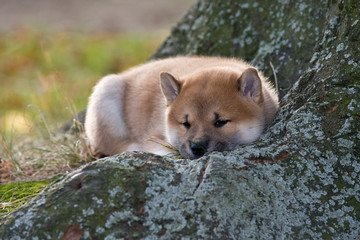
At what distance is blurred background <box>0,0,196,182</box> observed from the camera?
5.79 m

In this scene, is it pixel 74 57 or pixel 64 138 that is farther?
pixel 74 57

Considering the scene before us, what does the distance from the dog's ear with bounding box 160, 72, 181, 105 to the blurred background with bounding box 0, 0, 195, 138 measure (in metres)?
5.43

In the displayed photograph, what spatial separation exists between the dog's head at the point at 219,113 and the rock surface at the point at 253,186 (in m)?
0.51

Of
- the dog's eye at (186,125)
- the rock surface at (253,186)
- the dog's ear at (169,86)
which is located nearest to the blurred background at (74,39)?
the dog's ear at (169,86)

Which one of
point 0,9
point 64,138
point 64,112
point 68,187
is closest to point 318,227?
point 68,187

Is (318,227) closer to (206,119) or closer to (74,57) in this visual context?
(206,119)

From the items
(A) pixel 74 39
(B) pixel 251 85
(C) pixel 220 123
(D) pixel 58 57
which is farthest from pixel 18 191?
(A) pixel 74 39

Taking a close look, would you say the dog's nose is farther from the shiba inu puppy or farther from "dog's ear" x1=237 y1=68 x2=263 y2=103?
"dog's ear" x1=237 y1=68 x2=263 y2=103

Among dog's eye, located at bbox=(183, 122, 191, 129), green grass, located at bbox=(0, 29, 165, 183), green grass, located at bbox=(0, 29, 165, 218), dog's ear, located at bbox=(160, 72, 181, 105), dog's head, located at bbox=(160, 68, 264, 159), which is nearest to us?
dog's head, located at bbox=(160, 68, 264, 159)

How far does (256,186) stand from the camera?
3191mm

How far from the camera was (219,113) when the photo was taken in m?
4.46

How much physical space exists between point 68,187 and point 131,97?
10.6 ft

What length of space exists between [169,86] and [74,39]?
442 inches

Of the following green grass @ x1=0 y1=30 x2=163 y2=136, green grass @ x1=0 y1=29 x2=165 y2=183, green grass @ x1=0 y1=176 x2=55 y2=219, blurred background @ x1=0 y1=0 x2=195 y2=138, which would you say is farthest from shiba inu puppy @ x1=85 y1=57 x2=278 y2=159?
green grass @ x1=0 y1=30 x2=163 y2=136
